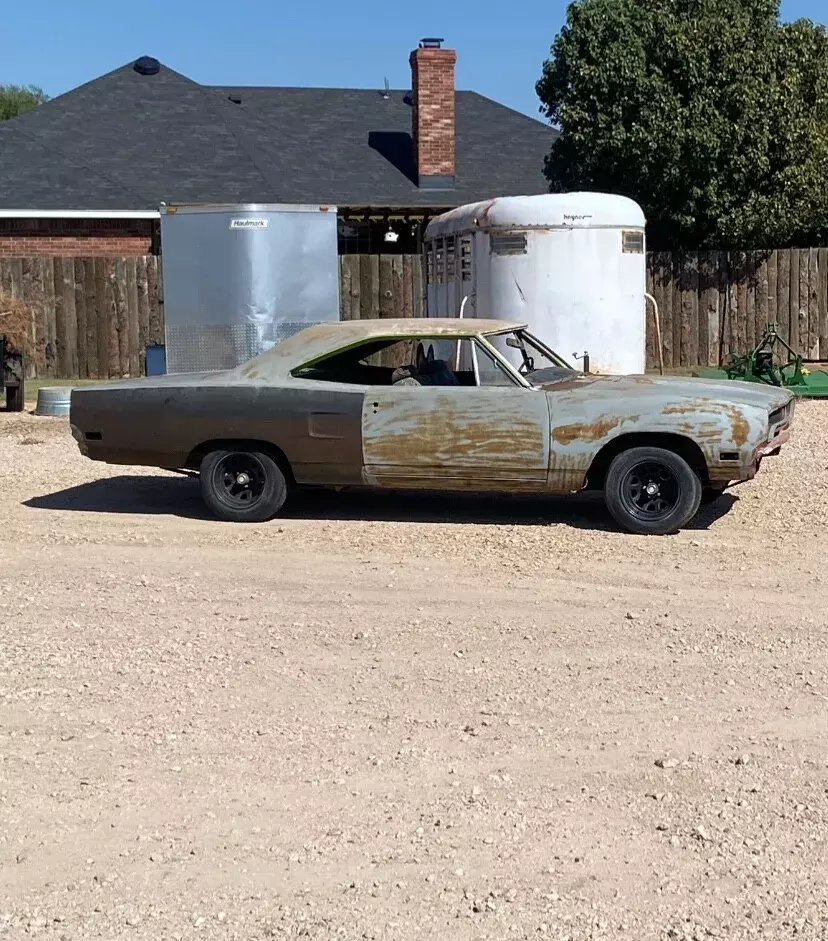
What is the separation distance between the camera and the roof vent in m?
30.5

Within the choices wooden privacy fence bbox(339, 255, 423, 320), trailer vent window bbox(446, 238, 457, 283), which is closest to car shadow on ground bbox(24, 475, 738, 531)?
trailer vent window bbox(446, 238, 457, 283)

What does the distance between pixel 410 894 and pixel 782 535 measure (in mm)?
5585

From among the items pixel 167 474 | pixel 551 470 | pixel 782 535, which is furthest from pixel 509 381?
pixel 167 474

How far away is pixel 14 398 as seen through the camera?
656 inches

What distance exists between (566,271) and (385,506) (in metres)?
5.31

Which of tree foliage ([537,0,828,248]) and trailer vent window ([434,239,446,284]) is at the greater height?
tree foliage ([537,0,828,248])

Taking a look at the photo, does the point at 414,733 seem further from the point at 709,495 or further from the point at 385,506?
the point at 709,495

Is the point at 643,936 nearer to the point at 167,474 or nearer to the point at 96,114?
the point at 167,474

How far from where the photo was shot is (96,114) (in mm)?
29016

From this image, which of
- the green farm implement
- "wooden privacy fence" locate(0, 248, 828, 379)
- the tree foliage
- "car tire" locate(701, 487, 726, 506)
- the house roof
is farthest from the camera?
the house roof

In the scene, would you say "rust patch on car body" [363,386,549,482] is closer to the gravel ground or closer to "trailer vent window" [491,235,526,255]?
the gravel ground

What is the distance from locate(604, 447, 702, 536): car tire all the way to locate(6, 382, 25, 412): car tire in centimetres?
964

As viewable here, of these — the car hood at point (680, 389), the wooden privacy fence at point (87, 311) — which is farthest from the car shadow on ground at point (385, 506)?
the wooden privacy fence at point (87, 311)

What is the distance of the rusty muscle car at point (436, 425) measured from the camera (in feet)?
29.7
